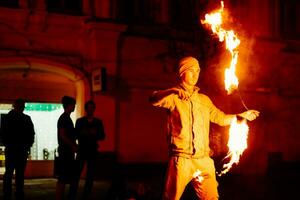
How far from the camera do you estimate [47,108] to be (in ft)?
51.9

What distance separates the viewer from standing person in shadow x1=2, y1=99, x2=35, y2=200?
9.69 m

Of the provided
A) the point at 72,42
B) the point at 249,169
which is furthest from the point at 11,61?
the point at 249,169

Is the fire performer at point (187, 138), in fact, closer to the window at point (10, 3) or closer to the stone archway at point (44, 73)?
the stone archway at point (44, 73)

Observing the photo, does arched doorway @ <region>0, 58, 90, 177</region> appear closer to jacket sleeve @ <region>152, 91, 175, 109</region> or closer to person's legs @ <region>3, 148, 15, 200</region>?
person's legs @ <region>3, 148, 15, 200</region>

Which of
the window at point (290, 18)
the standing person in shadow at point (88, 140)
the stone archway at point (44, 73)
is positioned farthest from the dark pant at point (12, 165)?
the window at point (290, 18)

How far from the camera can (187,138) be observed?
249 inches

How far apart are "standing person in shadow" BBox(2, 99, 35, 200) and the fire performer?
4.17 meters

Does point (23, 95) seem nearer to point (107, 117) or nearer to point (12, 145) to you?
point (107, 117)

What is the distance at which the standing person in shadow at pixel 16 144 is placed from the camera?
381 inches

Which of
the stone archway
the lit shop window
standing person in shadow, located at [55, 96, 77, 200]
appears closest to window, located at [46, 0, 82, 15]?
the stone archway

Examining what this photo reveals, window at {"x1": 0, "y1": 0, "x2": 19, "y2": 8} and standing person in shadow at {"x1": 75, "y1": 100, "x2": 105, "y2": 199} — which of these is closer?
standing person in shadow at {"x1": 75, "y1": 100, "x2": 105, "y2": 199}

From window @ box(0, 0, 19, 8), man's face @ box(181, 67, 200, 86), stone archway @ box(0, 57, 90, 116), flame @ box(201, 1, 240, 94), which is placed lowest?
man's face @ box(181, 67, 200, 86)

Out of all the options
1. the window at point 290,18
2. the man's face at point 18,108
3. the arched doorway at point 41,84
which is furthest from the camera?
the window at point 290,18

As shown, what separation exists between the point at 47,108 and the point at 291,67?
8.59 metres
